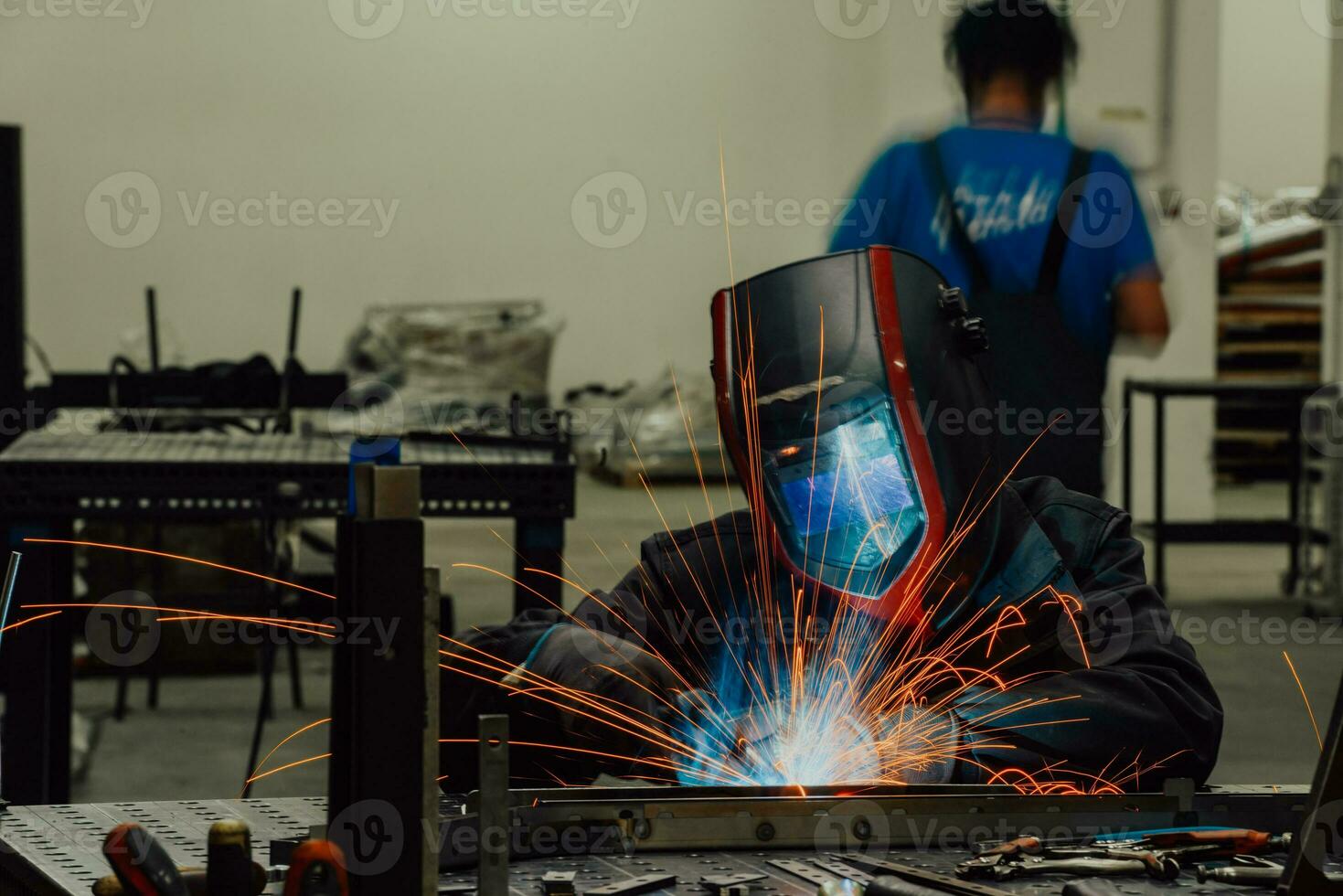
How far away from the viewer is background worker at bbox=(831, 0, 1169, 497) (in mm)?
2963

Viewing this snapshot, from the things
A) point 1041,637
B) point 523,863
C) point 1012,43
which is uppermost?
point 1012,43

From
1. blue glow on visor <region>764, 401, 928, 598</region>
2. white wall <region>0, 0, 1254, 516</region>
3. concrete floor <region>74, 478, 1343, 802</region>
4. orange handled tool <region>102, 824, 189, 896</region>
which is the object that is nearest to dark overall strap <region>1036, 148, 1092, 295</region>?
concrete floor <region>74, 478, 1343, 802</region>

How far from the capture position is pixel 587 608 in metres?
1.80

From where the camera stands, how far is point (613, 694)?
58.5 inches

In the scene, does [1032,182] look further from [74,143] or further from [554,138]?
[74,143]

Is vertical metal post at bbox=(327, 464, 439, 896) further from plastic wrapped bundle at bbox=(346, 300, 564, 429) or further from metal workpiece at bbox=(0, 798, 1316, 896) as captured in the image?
plastic wrapped bundle at bbox=(346, 300, 564, 429)

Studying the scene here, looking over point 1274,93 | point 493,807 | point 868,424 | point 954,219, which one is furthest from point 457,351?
point 493,807

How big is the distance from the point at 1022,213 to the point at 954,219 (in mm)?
145

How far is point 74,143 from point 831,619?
7.63 meters

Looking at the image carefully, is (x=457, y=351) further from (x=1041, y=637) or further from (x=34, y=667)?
(x=1041, y=637)

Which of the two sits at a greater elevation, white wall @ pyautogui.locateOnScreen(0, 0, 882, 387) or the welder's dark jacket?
white wall @ pyautogui.locateOnScreen(0, 0, 882, 387)

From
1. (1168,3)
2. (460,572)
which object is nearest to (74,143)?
(460,572)

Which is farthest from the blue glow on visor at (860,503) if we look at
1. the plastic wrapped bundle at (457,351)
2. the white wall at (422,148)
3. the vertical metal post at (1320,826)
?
the white wall at (422,148)

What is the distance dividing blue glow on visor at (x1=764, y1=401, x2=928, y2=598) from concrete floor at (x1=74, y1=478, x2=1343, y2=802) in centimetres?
42
